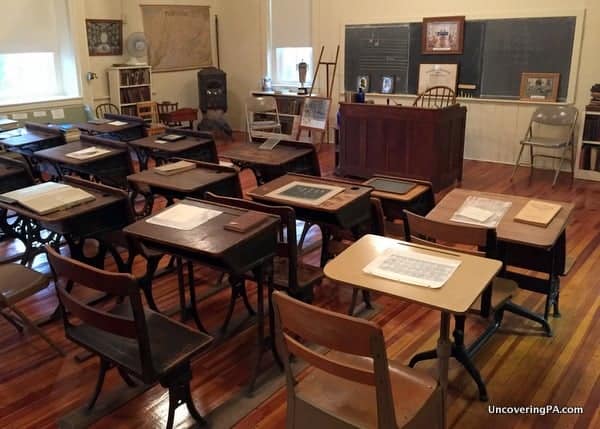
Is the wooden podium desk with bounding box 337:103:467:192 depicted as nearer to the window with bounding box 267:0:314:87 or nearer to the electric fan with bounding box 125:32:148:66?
the window with bounding box 267:0:314:87

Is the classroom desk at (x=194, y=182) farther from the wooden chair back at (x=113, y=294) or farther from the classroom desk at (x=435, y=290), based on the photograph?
the classroom desk at (x=435, y=290)

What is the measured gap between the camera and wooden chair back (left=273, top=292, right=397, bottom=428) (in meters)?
1.47

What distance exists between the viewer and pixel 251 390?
2.56 meters

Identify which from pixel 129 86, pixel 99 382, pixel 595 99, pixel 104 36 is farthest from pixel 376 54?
pixel 99 382

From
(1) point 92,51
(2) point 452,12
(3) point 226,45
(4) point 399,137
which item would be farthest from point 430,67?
(1) point 92,51

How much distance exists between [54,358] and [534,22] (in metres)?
6.05

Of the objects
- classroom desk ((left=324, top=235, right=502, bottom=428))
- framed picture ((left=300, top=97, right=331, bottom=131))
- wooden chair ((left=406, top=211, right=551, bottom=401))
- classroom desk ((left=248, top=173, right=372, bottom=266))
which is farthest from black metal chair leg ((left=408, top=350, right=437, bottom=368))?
framed picture ((left=300, top=97, right=331, bottom=131))

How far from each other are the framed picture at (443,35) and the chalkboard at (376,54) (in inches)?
11.1

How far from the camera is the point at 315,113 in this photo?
770 centimetres

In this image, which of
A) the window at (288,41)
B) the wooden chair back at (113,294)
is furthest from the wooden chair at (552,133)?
the wooden chair back at (113,294)

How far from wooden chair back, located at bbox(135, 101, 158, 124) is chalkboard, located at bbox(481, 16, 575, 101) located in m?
4.80

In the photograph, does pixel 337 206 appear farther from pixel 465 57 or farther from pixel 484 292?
pixel 465 57

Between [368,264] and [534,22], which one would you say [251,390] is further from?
[534,22]

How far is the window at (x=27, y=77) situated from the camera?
24.1ft
